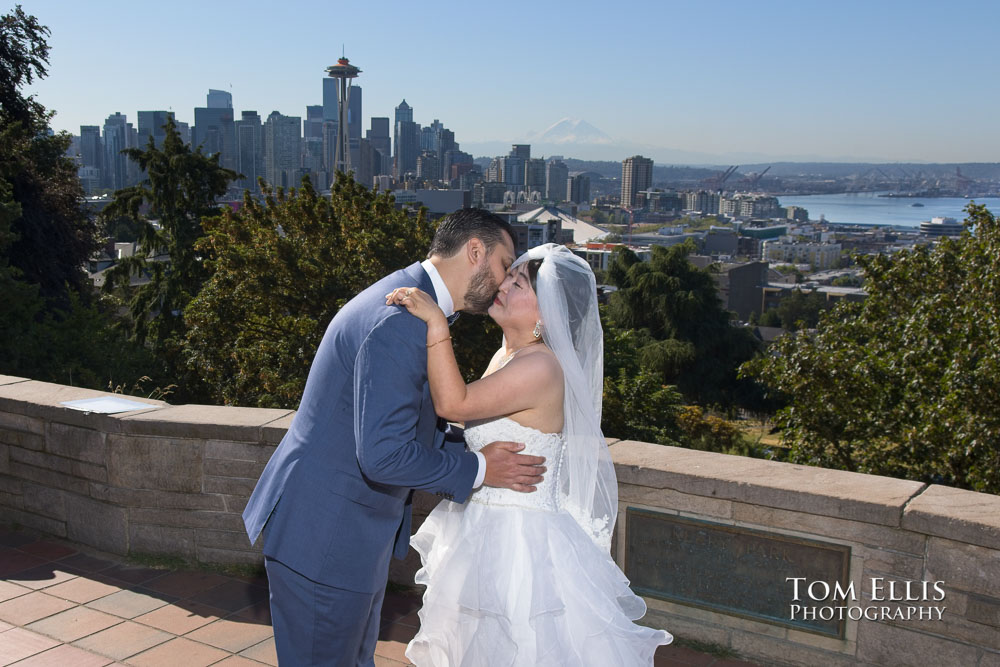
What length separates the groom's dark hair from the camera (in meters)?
2.41

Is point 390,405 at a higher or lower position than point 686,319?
higher

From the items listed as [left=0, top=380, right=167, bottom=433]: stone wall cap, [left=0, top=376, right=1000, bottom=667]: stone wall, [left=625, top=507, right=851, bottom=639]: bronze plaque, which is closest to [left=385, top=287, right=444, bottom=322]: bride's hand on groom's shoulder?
[left=0, top=376, right=1000, bottom=667]: stone wall

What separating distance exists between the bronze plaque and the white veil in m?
0.63

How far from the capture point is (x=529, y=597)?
8.77 ft

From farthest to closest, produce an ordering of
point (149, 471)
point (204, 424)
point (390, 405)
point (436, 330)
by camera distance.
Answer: point (149, 471) → point (204, 424) → point (436, 330) → point (390, 405)

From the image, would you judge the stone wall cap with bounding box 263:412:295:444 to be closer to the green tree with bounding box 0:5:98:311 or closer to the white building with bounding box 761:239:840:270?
the green tree with bounding box 0:5:98:311

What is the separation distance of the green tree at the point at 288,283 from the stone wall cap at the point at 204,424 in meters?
10.2

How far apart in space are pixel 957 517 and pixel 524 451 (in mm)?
1548

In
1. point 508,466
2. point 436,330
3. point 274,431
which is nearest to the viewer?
point 436,330

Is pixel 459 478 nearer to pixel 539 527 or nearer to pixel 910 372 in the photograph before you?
pixel 539 527

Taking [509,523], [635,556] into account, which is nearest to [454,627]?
[509,523]

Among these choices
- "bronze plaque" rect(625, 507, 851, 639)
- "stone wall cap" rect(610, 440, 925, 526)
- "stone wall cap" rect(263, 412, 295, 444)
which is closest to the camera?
"stone wall cap" rect(610, 440, 925, 526)

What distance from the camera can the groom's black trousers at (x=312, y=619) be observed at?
2.36 meters

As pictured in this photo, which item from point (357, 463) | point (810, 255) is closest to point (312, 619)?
point (357, 463)
